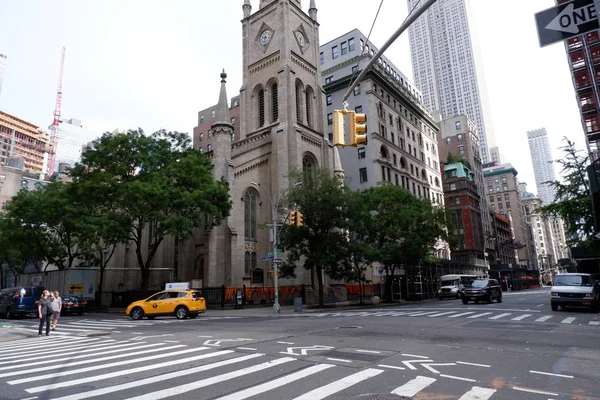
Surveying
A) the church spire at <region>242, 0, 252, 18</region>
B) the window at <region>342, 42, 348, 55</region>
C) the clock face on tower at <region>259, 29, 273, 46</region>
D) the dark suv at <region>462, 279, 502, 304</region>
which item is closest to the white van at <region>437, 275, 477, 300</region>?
the dark suv at <region>462, 279, 502, 304</region>

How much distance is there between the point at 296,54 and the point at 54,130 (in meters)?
167

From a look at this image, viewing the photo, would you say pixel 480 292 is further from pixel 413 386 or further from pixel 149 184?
pixel 413 386

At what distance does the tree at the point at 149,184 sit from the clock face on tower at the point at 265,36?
72.5ft

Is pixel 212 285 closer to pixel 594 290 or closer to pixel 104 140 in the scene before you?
pixel 104 140

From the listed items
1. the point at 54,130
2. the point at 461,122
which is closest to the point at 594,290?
the point at 461,122

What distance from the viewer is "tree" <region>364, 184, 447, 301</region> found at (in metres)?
35.7

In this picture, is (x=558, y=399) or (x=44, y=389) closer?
(x=558, y=399)

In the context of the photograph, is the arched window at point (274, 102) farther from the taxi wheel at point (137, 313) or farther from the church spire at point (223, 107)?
the taxi wheel at point (137, 313)

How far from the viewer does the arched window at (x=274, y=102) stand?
4569cm

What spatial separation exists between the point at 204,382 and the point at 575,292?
20.6m

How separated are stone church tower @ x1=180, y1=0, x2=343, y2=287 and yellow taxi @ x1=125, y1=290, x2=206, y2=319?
439 inches

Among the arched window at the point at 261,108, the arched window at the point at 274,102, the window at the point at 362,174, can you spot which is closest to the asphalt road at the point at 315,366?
the arched window at the point at 274,102

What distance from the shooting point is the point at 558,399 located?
217 inches

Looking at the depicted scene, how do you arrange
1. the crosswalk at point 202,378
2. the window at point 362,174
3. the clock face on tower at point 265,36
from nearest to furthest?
the crosswalk at point 202,378 → the clock face on tower at point 265,36 → the window at point 362,174
